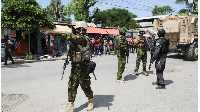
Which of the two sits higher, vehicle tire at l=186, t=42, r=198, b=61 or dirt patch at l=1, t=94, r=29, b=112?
vehicle tire at l=186, t=42, r=198, b=61

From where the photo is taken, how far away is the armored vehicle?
36.6 feet

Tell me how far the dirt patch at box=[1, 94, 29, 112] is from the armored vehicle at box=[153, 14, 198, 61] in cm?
950

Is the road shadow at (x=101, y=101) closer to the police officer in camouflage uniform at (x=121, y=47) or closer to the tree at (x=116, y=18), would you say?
the police officer in camouflage uniform at (x=121, y=47)

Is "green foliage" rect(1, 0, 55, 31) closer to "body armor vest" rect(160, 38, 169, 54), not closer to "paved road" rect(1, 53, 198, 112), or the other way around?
"paved road" rect(1, 53, 198, 112)

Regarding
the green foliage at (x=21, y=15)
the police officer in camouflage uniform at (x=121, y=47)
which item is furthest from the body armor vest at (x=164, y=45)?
the green foliage at (x=21, y=15)

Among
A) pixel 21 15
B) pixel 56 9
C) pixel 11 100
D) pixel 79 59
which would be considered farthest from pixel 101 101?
pixel 56 9

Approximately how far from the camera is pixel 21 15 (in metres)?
12.2

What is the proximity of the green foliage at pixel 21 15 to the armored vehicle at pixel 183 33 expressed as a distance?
321 inches

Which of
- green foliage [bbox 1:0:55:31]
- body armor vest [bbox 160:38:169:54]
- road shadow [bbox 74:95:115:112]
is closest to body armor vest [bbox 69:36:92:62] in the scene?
road shadow [bbox 74:95:115:112]

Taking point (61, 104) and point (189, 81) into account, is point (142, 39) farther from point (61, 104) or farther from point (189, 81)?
point (61, 104)

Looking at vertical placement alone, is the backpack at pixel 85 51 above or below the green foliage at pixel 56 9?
below

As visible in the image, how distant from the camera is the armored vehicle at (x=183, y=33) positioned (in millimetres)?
11141

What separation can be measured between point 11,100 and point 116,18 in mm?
30329

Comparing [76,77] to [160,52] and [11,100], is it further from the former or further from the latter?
[160,52]
